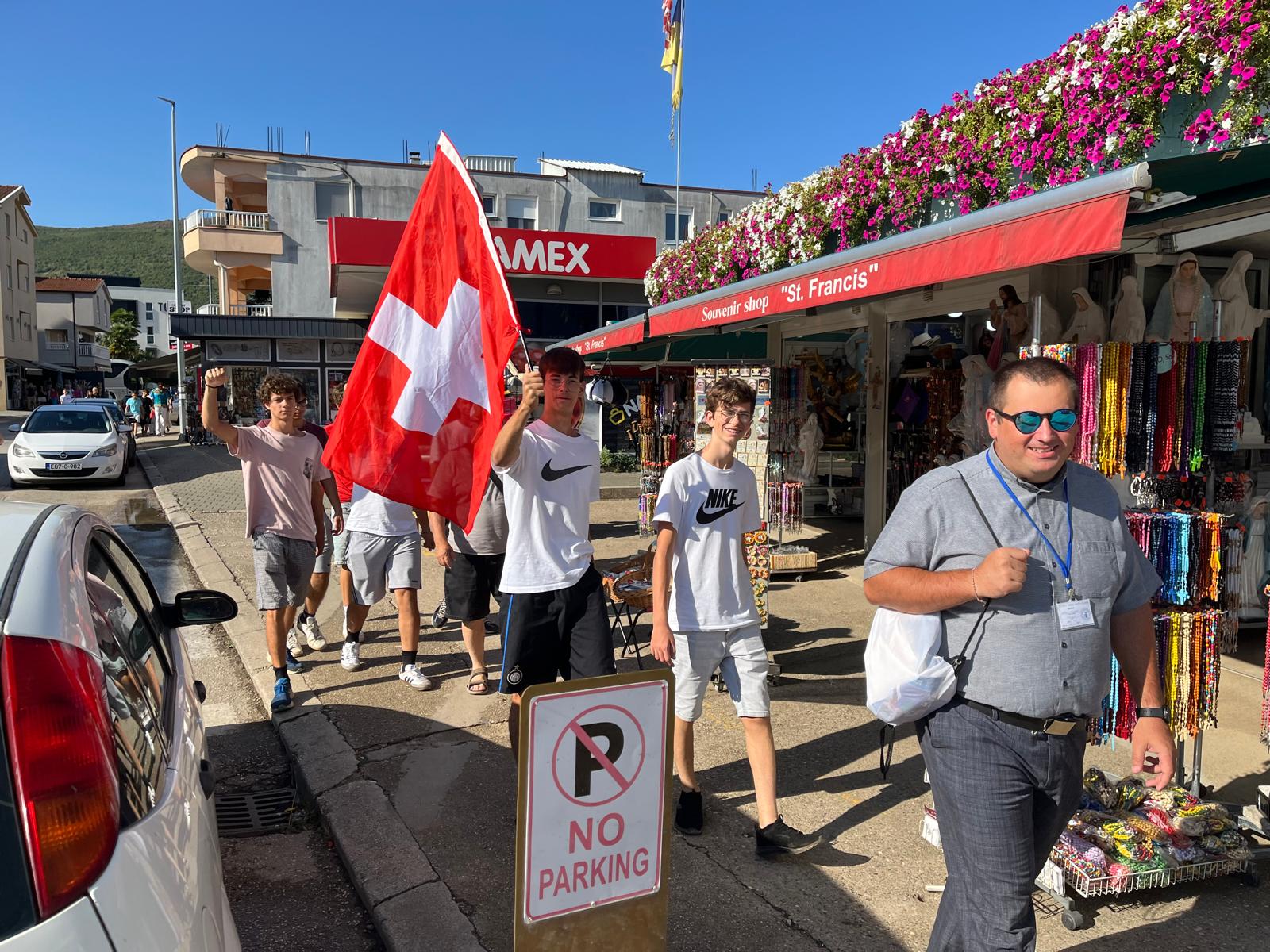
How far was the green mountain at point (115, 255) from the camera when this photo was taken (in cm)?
15388

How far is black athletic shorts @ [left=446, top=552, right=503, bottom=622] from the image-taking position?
5734 millimetres

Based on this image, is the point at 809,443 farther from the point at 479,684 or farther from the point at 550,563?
the point at 550,563

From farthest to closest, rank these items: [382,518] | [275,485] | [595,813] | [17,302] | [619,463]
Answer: [17,302], [619,463], [382,518], [275,485], [595,813]

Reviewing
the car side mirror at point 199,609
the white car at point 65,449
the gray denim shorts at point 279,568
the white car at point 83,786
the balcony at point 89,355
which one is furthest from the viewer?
the balcony at point 89,355

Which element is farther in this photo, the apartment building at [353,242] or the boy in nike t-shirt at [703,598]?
the apartment building at [353,242]

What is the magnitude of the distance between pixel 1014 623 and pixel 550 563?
206 cm

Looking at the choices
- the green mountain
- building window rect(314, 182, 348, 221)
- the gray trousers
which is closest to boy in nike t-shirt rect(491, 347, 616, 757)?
the gray trousers

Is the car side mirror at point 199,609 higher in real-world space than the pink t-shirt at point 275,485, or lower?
lower

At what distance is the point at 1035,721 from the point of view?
2.40 metres

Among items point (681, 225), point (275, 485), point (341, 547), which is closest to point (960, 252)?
point (275, 485)

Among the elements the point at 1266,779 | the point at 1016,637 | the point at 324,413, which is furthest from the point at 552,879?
the point at 324,413

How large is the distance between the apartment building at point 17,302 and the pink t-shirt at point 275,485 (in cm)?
5829

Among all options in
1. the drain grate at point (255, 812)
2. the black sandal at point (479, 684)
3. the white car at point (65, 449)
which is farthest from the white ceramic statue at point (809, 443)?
the white car at point (65, 449)

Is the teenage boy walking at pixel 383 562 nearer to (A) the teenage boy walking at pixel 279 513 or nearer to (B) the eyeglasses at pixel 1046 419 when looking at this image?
(A) the teenage boy walking at pixel 279 513
